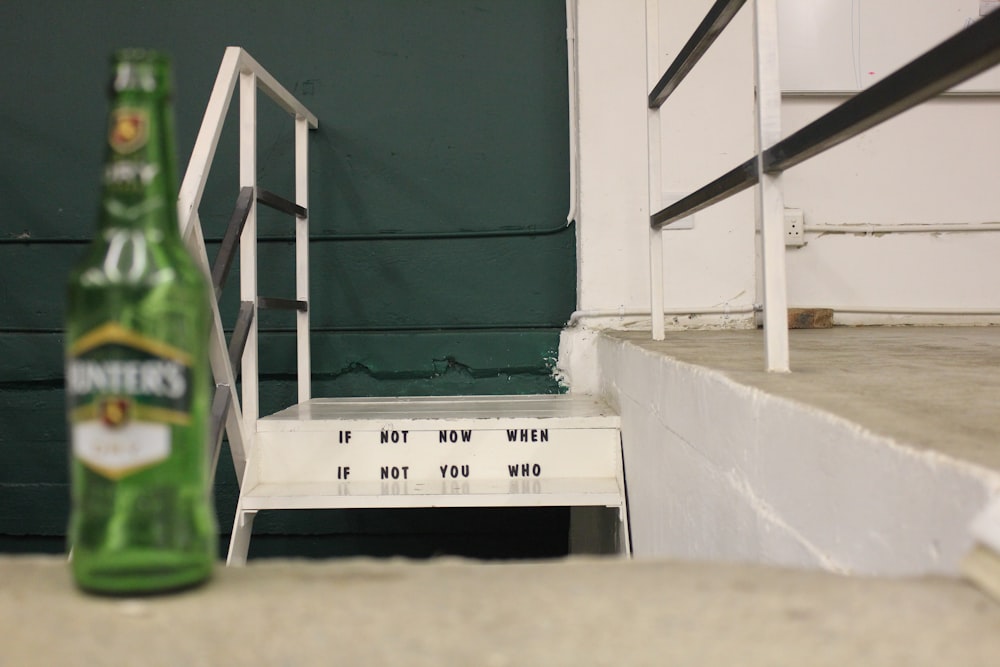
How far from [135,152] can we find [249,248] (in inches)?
56.8

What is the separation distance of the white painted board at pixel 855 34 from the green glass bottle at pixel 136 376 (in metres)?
2.54

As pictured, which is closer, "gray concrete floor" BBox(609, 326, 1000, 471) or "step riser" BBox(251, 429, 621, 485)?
"gray concrete floor" BBox(609, 326, 1000, 471)

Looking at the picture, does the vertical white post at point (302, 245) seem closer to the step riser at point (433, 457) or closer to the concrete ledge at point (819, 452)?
the step riser at point (433, 457)

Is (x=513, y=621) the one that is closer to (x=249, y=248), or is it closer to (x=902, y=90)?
(x=902, y=90)

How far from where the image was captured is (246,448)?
1.79 m

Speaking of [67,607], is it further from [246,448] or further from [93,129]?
[93,129]

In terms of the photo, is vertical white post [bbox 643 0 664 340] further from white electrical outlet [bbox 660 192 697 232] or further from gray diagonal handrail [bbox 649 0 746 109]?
white electrical outlet [bbox 660 192 697 232]

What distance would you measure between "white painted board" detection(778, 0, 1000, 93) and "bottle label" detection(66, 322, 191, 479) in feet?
8.47

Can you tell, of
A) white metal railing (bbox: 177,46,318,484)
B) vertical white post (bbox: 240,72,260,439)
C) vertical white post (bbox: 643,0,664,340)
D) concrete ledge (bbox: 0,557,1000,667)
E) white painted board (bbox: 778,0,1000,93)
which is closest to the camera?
concrete ledge (bbox: 0,557,1000,667)

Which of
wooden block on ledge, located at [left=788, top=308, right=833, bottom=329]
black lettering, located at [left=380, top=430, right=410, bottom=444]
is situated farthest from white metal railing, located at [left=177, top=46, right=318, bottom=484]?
wooden block on ledge, located at [left=788, top=308, right=833, bottom=329]

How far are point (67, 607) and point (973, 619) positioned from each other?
470mm

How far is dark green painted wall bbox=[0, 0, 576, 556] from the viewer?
2.47 metres

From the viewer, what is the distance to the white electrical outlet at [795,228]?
2576mm

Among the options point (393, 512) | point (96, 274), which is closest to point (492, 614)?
point (96, 274)
